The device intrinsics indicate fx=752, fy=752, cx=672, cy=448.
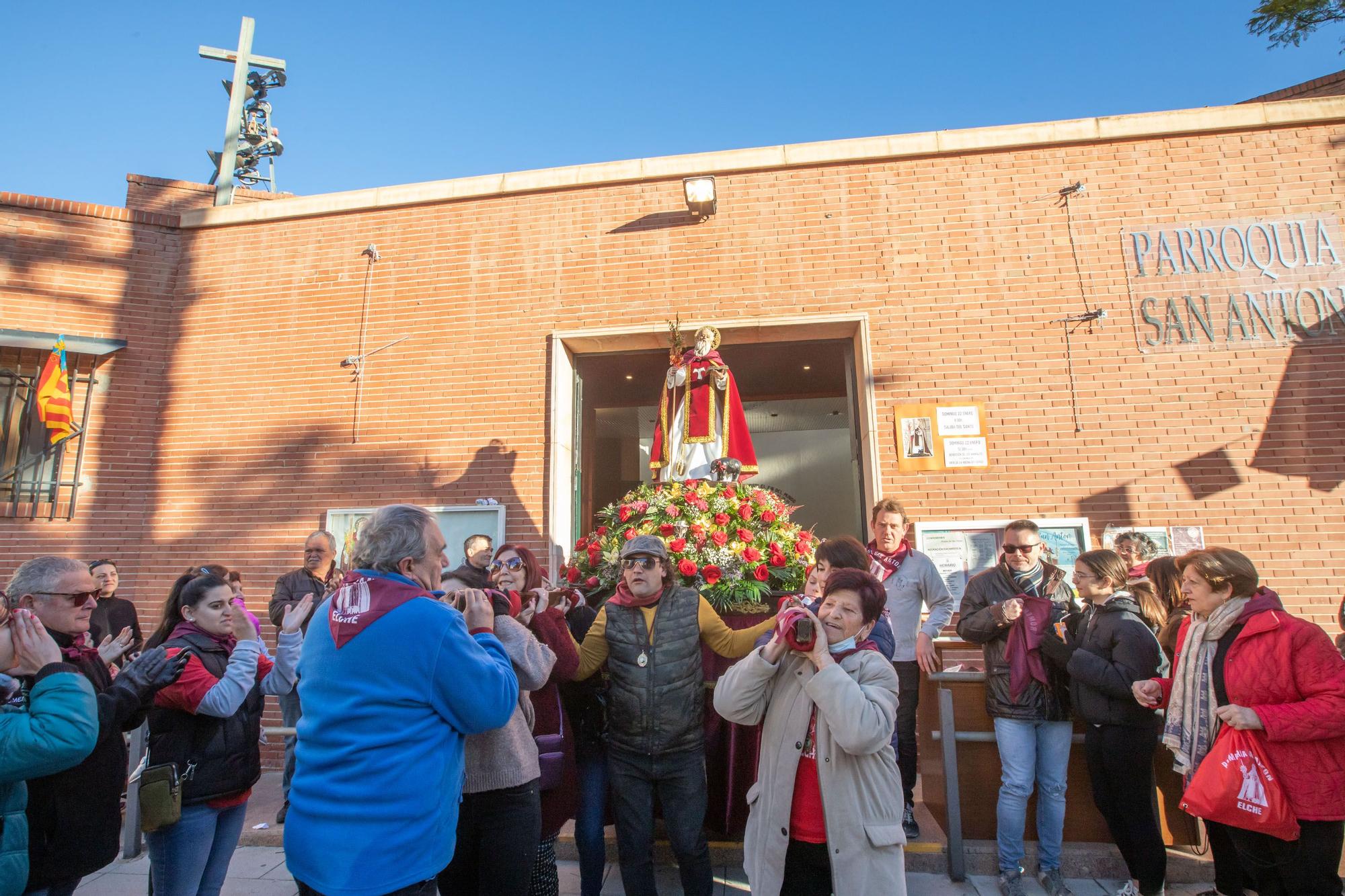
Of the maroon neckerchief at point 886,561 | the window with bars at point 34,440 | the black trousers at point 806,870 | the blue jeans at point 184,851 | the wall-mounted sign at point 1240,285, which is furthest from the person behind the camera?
the window with bars at point 34,440

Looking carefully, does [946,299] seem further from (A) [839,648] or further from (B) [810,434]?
(B) [810,434]

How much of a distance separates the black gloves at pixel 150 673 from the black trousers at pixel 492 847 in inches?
47.2

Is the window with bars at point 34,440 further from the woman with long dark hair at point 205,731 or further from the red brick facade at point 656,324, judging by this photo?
the woman with long dark hair at point 205,731

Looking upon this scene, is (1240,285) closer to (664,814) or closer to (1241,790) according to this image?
(1241,790)

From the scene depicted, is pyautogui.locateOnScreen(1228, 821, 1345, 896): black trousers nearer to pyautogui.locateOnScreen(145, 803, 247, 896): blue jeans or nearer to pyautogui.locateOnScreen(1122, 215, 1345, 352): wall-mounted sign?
pyautogui.locateOnScreen(145, 803, 247, 896): blue jeans

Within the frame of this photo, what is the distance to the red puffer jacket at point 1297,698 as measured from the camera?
3002 millimetres

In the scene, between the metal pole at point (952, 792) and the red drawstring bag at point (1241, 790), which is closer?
the red drawstring bag at point (1241, 790)

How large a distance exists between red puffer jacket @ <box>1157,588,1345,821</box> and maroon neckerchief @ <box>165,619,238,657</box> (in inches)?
168

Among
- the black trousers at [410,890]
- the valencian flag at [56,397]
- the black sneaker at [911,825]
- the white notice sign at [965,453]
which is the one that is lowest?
the black sneaker at [911,825]

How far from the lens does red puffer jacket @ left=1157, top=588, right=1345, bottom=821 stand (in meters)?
3.00

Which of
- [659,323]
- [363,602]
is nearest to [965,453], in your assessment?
[659,323]

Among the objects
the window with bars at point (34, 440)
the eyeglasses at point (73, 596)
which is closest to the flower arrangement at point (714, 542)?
the eyeglasses at point (73, 596)

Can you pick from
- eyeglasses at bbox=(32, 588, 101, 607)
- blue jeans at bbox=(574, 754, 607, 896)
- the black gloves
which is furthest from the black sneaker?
eyeglasses at bbox=(32, 588, 101, 607)

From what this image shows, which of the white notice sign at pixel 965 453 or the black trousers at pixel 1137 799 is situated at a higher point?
the white notice sign at pixel 965 453
